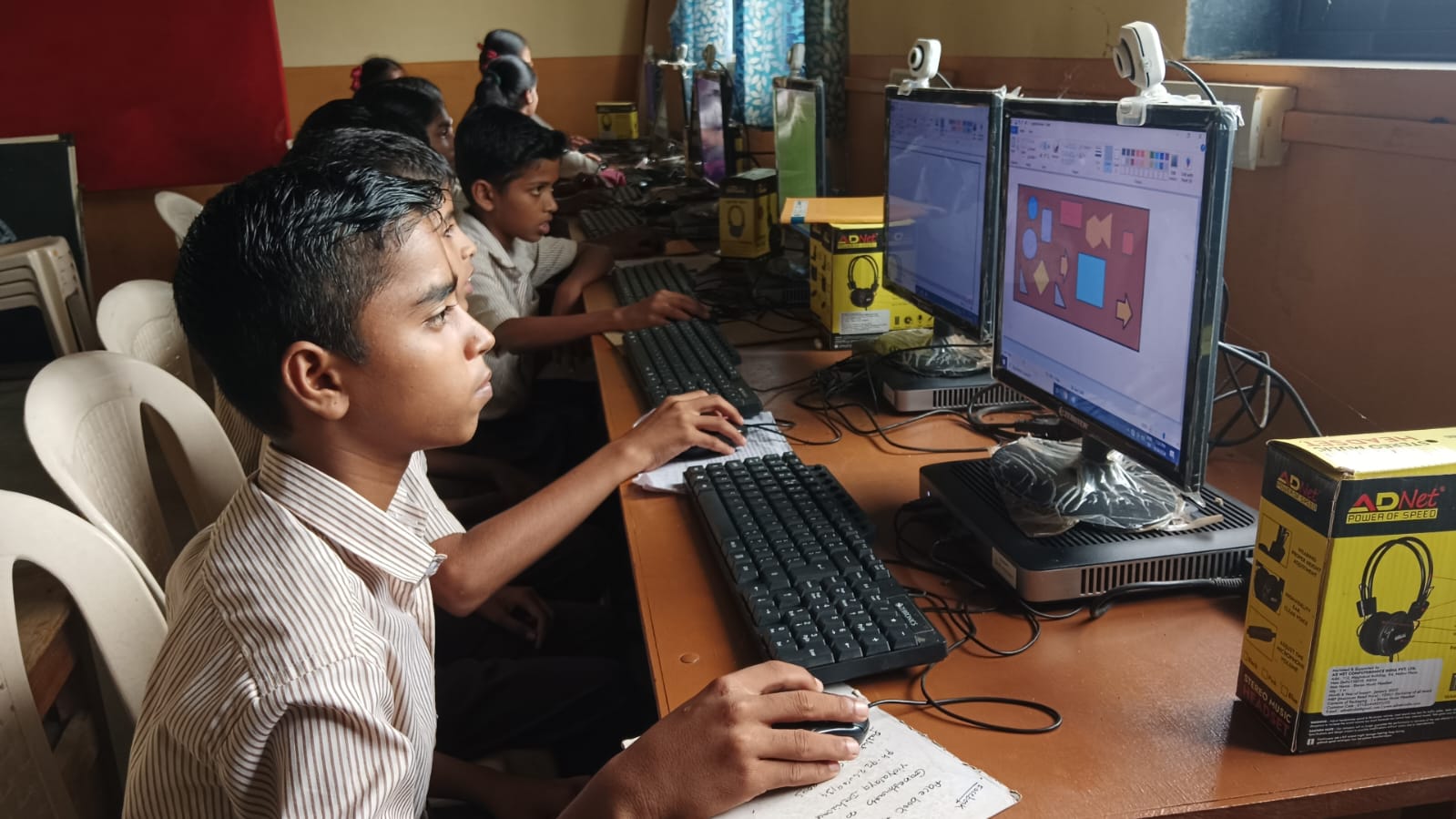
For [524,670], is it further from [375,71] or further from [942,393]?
[375,71]

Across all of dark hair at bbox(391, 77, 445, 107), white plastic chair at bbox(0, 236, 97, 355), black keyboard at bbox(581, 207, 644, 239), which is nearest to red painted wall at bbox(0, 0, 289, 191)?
dark hair at bbox(391, 77, 445, 107)

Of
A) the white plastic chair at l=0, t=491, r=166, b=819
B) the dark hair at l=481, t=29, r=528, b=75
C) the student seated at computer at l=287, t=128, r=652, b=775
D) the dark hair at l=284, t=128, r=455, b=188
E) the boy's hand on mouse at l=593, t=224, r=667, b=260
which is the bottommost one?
the student seated at computer at l=287, t=128, r=652, b=775

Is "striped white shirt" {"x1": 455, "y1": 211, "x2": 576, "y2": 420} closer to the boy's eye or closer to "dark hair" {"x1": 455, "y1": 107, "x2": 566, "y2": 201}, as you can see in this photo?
"dark hair" {"x1": 455, "y1": 107, "x2": 566, "y2": 201}

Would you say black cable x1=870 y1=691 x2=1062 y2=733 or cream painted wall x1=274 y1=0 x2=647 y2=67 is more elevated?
cream painted wall x1=274 y1=0 x2=647 y2=67

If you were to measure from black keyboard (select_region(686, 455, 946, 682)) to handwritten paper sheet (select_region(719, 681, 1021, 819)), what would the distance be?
0.09 metres

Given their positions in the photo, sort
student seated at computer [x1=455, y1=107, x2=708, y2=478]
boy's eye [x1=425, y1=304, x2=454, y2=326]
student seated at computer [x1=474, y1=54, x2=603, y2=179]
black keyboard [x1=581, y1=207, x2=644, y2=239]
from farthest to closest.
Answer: student seated at computer [x1=474, y1=54, x2=603, y2=179] < black keyboard [x1=581, y1=207, x2=644, y2=239] < student seated at computer [x1=455, y1=107, x2=708, y2=478] < boy's eye [x1=425, y1=304, x2=454, y2=326]

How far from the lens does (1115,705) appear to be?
2.60 feet

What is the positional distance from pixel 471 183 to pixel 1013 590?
65.5 inches

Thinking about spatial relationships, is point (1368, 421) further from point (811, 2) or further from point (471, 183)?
point (811, 2)

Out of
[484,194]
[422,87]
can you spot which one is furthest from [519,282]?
[422,87]

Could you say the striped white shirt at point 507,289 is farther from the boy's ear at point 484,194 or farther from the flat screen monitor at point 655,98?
the flat screen monitor at point 655,98

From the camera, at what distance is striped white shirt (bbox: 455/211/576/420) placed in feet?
6.93

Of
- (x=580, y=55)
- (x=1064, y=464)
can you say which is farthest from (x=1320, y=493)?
(x=580, y=55)

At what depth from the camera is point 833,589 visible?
35.9 inches
